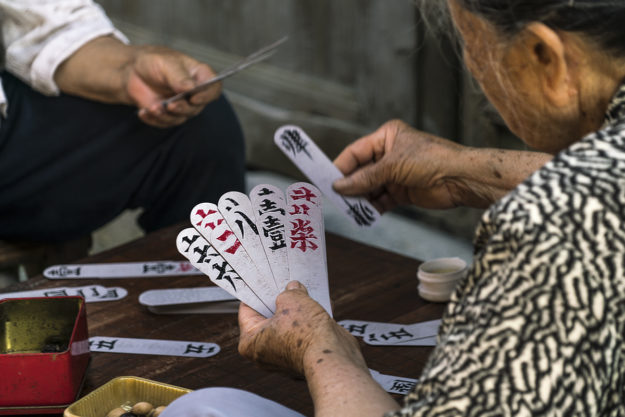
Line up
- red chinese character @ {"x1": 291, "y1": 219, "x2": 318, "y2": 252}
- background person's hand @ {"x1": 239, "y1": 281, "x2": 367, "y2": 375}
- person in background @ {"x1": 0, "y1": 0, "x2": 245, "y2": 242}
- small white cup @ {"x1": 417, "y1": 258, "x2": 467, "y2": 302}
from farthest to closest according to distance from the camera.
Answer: person in background @ {"x1": 0, "y1": 0, "x2": 245, "y2": 242} < small white cup @ {"x1": 417, "y1": 258, "x2": 467, "y2": 302} < red chinese character @ {"x1": 291, "y1": 219, "x2": 318, "y2": 252} < background person's hand @ {"x1": 239, "y1": 281, "x2": 367, "y2": 375}

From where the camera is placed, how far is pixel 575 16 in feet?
3.15

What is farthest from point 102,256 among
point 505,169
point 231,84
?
point 231,84

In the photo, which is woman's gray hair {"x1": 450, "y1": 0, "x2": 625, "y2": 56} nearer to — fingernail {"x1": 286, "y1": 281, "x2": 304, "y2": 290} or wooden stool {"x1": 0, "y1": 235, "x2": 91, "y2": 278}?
fingernail {"x1": 286, "y1": 281, "x2": 304, "y2": 290}

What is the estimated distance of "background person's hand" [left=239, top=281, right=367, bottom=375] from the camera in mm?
1203

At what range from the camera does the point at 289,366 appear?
1.27m

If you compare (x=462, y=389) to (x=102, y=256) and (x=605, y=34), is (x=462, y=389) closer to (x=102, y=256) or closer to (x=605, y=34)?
(x=605, y=34)

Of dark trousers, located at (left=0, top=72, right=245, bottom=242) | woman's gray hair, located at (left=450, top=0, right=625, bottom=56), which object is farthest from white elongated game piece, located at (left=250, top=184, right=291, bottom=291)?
dark trousers, located at (left=0, top=72, right=245, bottom=242)

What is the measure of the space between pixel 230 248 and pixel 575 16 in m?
0.70

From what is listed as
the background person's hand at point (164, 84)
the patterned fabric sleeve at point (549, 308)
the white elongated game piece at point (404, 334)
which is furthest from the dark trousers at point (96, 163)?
the patterned fabric sleeve at point (549, 308)

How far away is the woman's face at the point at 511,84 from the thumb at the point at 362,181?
0.66m

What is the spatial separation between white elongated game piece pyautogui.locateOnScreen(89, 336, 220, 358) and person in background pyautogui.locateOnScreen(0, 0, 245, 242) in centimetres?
88

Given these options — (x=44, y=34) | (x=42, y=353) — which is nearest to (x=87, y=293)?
(x=42, y=353)

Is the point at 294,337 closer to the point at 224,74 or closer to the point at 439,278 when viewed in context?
the point at 439,278

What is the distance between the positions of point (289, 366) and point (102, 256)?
93 centimetres
